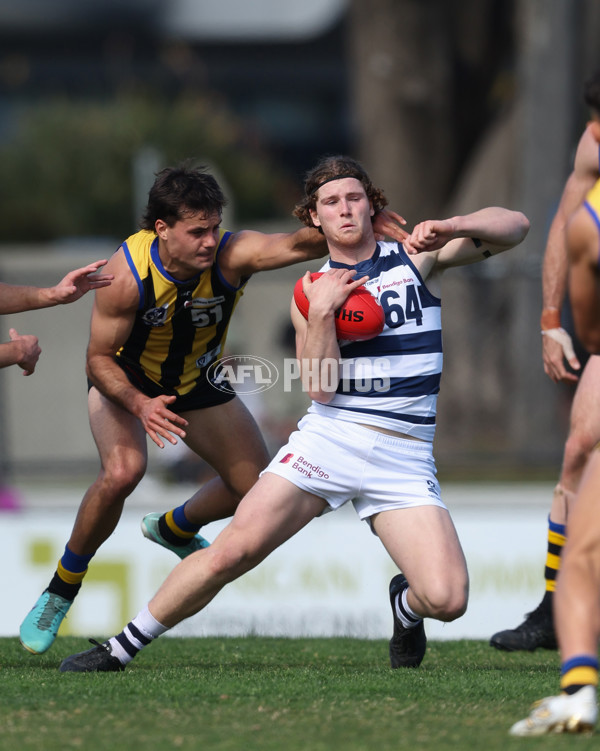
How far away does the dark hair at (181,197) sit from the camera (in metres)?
5.44

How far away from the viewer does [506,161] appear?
17.3 metres

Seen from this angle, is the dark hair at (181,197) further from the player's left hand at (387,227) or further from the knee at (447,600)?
the knee at (447,600)

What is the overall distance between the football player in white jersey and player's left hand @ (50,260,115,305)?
2.96 feet

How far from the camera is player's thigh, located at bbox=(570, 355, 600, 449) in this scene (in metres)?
5.44

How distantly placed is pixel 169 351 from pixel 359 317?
1225mm

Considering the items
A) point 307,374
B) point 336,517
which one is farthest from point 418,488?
point 336,517

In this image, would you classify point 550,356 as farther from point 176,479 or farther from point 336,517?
point 176,479

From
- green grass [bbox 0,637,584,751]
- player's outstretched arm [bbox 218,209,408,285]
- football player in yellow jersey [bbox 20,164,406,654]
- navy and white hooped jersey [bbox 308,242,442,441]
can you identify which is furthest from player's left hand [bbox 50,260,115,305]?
green grass [bbox 0,637,584,751]

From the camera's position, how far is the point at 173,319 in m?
5.67

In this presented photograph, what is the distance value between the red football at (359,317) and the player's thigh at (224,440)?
1075mm

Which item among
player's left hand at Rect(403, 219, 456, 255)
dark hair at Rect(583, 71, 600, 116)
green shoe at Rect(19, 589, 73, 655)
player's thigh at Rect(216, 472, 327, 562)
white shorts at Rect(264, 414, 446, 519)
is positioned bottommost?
green shoe at Rect(19, 589, 73, 655)

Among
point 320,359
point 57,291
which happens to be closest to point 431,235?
point 320,359

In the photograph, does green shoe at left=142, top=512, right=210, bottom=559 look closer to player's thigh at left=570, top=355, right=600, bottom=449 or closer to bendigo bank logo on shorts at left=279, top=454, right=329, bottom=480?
bendigo bank logo on shorts at left=279, top=454, right=329, bottom=480

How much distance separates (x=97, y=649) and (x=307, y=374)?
1.50 m
